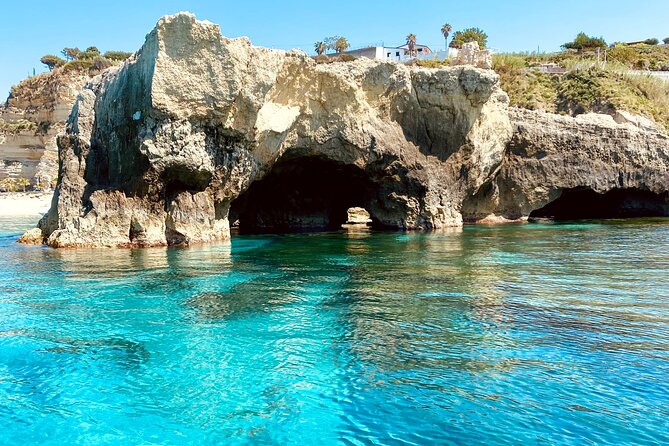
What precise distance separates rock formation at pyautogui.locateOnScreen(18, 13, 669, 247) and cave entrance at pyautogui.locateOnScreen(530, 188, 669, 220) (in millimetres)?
220

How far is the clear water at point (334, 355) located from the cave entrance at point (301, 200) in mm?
13557

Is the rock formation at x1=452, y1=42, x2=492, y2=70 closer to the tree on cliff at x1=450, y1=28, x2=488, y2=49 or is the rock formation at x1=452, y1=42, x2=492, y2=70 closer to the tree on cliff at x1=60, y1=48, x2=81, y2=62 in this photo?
the tree on cliff at x1=450, y1=28, x2=488, y2=49

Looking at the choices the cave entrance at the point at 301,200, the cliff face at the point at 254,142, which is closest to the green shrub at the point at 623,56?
the cliff face at the point at 254,142

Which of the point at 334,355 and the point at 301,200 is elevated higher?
the point at 301,200

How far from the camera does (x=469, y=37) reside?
2827 inches

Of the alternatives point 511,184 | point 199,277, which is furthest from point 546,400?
point 511,184

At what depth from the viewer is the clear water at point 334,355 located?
5.06 metres

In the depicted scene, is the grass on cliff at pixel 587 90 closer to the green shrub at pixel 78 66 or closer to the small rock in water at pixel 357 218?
the small rock in water at pixel 357 218

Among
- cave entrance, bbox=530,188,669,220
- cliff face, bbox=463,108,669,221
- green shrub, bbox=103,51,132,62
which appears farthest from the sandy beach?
cave entrance, bbox=530,188,669,220

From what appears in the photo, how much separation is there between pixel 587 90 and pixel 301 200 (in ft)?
96.0

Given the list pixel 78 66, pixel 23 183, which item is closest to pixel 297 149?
pixel 23 183

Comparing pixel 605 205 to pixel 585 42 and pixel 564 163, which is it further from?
pixel 585 42

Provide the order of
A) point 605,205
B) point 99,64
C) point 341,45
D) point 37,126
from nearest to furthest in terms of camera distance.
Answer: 1. point 605,205
2. point 37,126
3. point 99,64
4. point 341,45

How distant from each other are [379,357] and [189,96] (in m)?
12.0
